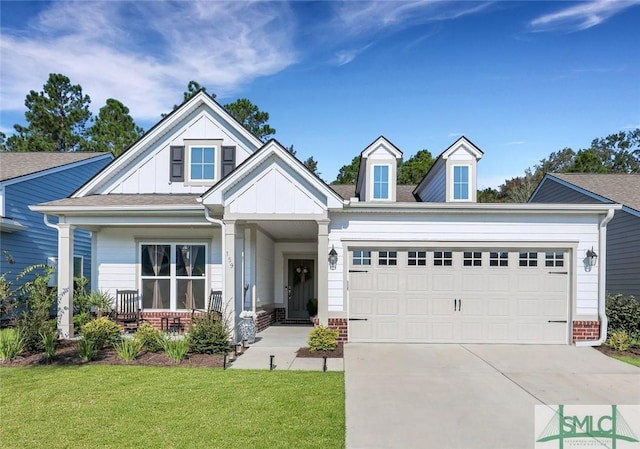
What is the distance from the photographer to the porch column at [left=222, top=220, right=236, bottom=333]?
33.0 ft

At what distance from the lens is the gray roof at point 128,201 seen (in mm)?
11281

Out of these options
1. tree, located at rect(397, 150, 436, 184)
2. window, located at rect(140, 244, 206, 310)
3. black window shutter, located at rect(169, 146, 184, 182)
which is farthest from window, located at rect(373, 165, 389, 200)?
tree, located at rect(397, 150, 436, 184)

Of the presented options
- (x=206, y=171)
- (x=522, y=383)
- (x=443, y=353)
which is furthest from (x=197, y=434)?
(x=206, y=171)

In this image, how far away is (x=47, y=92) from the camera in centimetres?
2911

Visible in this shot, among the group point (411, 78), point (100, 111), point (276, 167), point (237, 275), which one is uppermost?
point (100, 111)

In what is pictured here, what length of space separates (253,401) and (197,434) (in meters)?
1.23

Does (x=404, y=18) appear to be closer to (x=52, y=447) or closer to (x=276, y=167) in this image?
(x=276, y=167)

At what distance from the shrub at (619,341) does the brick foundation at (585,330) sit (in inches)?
12.3

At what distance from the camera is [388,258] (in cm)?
1066

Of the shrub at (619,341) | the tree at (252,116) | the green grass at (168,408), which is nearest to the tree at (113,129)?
the tree at (252,116)

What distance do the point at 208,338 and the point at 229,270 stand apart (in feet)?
5.66

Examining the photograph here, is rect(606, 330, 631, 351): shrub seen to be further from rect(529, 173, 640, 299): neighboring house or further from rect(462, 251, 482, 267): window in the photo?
rect(529, 173, 640, 299): neighboring house

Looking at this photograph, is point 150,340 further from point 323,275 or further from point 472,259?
point 472,259

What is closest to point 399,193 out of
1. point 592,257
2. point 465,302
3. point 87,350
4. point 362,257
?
point 362,257
